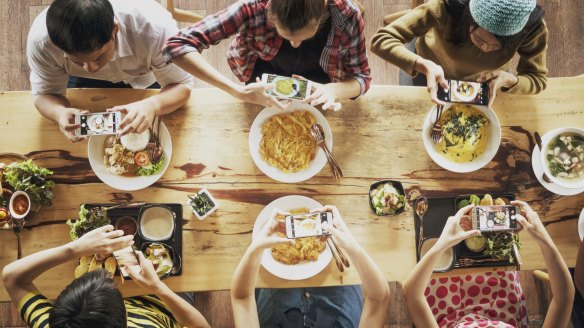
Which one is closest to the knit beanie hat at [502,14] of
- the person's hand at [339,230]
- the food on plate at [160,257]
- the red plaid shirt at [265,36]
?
the red plaid shirt at [265,36]

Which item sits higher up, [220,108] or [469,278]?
[220,108]

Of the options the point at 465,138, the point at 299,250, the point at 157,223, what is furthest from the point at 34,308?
the point at 465,138

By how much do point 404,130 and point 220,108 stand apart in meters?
0.92

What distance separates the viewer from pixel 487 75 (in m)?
2.31

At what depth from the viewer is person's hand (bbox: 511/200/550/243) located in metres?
2.14

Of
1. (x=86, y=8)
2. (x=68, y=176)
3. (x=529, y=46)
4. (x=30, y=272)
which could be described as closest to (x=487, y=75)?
(x=529, y=46)

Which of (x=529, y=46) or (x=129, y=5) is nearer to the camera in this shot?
(x=129, y=5)

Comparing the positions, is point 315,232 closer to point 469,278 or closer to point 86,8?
point 469,278

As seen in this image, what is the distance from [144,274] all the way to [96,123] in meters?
0.69

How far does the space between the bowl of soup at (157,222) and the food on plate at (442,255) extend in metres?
1.20

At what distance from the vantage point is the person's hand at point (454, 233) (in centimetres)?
211

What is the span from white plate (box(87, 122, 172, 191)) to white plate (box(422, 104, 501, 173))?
1.25 meters

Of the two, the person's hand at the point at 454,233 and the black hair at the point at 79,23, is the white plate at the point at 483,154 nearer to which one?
the person's hand at the point at 454,233

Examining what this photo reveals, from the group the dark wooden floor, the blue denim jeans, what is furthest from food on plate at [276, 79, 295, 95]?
the dark wooden floor
